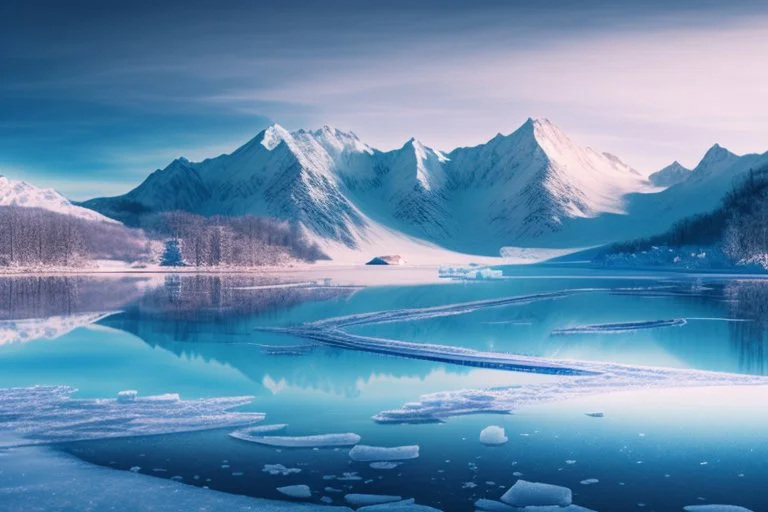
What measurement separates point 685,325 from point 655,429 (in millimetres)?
20521

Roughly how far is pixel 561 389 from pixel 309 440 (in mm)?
8080

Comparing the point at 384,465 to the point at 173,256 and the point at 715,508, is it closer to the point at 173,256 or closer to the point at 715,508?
the point at 715,508

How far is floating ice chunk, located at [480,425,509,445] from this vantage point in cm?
1557

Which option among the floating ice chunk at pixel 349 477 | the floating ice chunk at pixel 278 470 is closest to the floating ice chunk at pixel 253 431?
the floating ice chunk at pixel 278 470

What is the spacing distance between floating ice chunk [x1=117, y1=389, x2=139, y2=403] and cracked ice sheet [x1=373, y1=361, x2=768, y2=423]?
6.55 metres

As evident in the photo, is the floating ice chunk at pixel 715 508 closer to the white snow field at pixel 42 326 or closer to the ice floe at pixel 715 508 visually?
the ice floe at pixel 715 508

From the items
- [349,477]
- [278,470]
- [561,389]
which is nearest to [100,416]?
[278,470]

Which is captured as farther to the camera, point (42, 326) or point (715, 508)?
point (42, 326)

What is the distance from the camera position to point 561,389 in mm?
20734

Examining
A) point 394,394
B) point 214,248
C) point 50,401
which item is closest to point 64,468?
point 50,401

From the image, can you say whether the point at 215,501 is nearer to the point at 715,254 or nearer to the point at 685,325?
the point at 685,325

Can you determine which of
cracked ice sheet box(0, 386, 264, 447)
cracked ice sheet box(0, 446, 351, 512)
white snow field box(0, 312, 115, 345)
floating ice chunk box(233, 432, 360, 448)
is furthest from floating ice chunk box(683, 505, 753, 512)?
white snow field box(0, 312, 115, 345)

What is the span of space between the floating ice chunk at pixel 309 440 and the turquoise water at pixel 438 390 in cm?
32

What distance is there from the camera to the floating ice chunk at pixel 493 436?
1557cm
